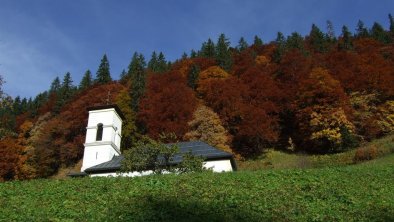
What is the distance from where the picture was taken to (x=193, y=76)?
236 ft

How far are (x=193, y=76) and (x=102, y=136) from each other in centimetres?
3280

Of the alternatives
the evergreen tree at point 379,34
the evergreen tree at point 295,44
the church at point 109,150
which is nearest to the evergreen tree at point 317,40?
the evergreen tree at point 295,44

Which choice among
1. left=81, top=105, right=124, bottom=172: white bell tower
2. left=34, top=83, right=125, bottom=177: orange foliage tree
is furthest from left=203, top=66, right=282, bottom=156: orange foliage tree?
left=81, top=105, right=124, bottom=172: white bell tower

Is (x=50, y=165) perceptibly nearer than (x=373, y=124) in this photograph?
No

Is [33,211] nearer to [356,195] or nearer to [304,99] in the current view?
[356,195]

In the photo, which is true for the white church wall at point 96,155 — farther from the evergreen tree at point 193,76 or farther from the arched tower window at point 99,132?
the evergreen tree at point 193,76

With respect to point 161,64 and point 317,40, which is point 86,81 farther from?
point 317,40

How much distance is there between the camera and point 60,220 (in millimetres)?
15797

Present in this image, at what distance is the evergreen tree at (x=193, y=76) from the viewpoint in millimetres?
70875

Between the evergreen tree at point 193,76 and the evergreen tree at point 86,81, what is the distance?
78.0 feet

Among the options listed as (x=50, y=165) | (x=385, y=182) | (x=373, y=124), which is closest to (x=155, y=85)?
(x=50, y=165)

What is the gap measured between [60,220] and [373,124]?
47.1 m

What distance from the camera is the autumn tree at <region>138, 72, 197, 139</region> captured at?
5816cm

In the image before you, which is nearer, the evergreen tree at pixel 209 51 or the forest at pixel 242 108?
the forest at pixel 242 108
